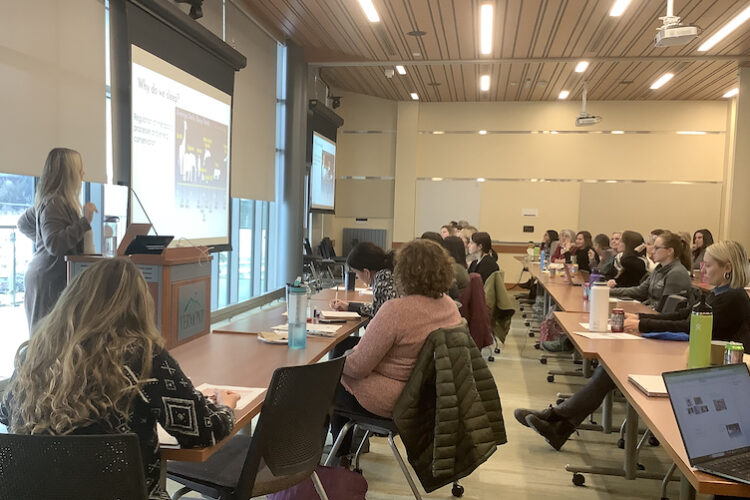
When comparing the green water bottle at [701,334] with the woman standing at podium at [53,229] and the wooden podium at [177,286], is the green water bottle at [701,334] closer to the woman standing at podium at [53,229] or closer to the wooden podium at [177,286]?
the wooden podium at [177,286]

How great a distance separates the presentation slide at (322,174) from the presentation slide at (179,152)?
3082 millimetres

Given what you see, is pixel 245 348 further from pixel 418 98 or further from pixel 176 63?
pixel 418 98

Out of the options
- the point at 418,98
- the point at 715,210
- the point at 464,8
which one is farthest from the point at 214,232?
the point at 715,210

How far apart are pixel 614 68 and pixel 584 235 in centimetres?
249

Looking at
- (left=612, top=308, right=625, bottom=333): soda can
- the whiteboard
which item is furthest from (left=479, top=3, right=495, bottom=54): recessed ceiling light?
(left=612, top=308, right=625, bottom=333): soda can

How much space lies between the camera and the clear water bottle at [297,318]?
8.51 ft

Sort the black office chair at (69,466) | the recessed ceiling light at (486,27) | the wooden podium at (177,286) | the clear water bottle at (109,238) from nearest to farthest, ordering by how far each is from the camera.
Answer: the black office chair at (69,466), the wooden podium at (177,286), the clear water bottle at (109,238), the recessed ceiling light at (486,27)

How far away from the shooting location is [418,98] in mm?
11016

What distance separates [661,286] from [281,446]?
12.1ft

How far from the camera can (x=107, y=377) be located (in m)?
1.40

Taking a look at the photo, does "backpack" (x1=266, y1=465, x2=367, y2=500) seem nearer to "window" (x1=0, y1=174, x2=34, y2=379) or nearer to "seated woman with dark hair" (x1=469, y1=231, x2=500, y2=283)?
"window" (x1=0, y1=174, x2=34, y2=379)

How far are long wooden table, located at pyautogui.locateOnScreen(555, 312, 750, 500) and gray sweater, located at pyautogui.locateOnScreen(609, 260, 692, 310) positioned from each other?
0.94m

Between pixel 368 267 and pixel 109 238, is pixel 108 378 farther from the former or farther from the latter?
pixel 109 238

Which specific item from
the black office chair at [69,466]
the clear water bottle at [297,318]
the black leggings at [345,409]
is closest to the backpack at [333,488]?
the black leggings at [345,409]
